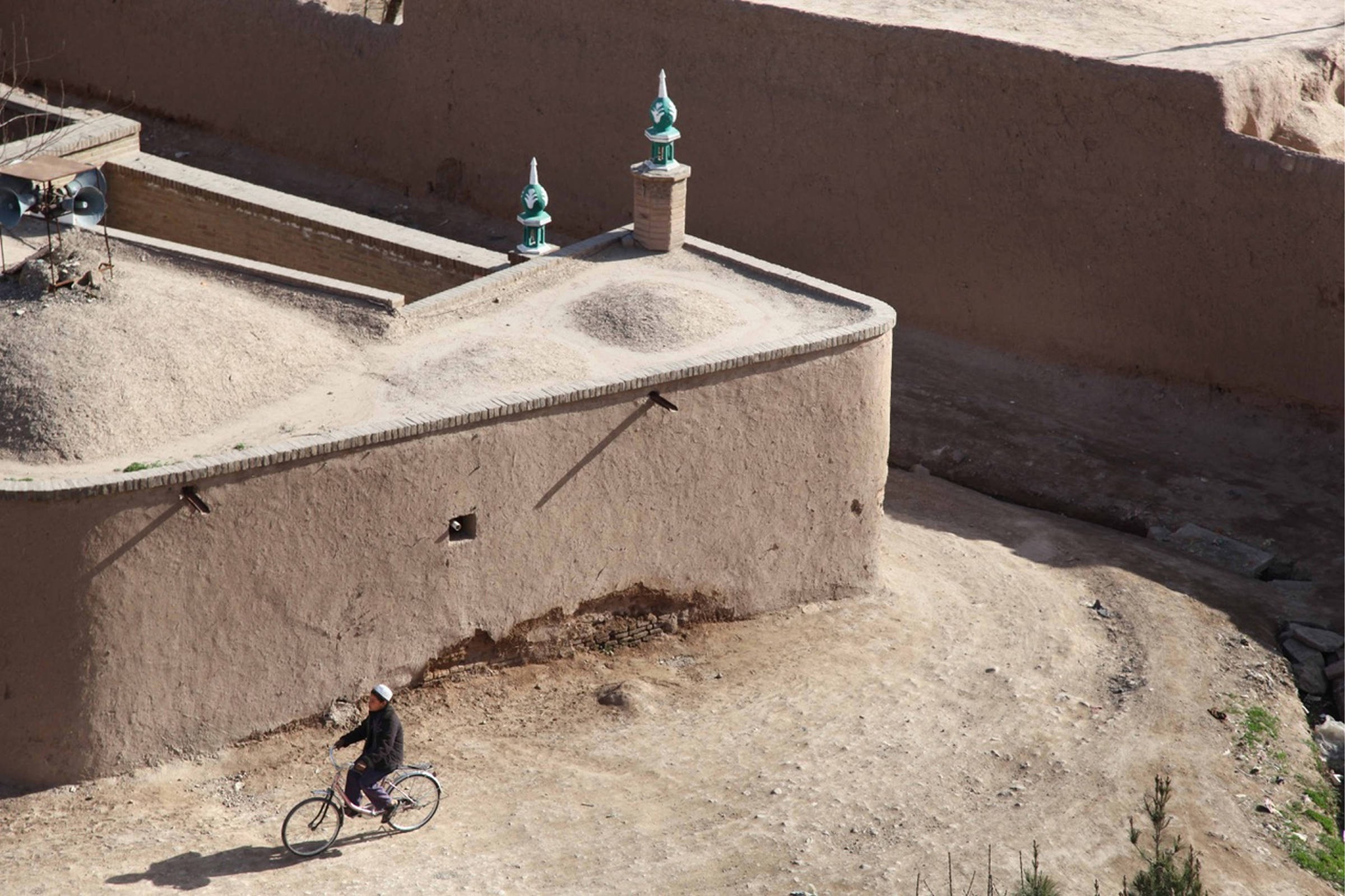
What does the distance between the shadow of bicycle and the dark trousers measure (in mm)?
323

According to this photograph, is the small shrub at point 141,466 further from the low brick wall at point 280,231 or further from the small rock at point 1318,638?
the small rock at point 1318,638

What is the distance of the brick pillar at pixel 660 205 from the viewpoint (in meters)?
16.1

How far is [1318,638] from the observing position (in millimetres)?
15891

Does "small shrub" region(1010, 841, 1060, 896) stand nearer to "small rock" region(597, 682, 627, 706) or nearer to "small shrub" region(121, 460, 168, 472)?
"small rock" region(597, 682, 627, 706)

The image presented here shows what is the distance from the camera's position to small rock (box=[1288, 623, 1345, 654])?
15.8 metres

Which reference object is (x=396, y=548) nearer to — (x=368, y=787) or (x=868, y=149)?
(x=368, y=787)

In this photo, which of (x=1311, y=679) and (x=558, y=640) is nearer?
(x=558, y=640)

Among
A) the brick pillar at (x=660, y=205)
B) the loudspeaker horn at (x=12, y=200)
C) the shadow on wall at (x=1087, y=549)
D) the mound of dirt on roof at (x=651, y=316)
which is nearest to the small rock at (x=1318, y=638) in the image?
the shadow on wall at (x=1087, y=549)

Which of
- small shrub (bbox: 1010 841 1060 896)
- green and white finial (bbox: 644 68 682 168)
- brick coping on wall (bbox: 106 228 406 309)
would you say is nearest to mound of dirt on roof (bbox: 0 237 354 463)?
brick coping on wall (bbox: 106 228 406 309)

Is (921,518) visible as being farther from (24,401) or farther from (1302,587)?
(24,401)

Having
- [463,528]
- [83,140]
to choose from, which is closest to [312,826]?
[463,528]

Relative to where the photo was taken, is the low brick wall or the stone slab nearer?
the low brick wall

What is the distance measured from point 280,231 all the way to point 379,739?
6630mm

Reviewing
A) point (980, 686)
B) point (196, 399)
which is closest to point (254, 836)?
point (196, 399)
